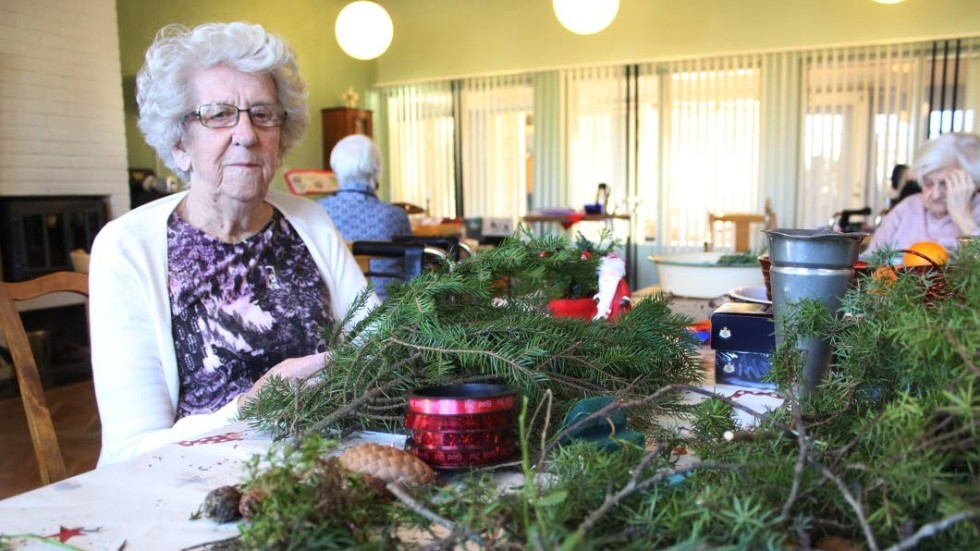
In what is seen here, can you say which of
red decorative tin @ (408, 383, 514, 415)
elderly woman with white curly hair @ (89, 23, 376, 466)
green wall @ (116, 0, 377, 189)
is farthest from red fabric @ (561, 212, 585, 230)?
red decorative tin @ (408, 383, 514, 415)

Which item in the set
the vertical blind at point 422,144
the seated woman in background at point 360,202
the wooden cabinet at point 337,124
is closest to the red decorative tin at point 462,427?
the seated woman in background at point 360,202

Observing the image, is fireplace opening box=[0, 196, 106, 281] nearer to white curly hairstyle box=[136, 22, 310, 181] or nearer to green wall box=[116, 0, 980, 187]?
green wall box=[116, 0, 980, 187]

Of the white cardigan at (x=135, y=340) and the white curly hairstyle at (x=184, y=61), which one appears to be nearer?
the white cardigan at (x=135, y=340)

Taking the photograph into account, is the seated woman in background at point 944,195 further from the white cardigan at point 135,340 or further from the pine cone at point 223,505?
the pine cone at point 223,505

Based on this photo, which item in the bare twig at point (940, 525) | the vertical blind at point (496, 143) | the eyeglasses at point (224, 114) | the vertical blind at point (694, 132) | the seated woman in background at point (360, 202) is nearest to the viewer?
the bare twig at point (940, 525)

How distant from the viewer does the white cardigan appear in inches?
46.6

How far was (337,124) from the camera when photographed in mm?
7148

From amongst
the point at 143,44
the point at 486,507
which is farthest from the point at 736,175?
the point at 486,507

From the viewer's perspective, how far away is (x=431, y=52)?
25.3ft

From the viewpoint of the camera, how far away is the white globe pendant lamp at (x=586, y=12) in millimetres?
4566

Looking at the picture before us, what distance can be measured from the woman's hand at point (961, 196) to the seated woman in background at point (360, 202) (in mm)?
2272

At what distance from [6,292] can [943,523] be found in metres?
1.36

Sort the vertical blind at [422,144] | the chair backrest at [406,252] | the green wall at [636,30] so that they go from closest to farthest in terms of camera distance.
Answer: the chair backrest at [406,252] < the green wall at [636,30] < the vertical blind at [422,144]

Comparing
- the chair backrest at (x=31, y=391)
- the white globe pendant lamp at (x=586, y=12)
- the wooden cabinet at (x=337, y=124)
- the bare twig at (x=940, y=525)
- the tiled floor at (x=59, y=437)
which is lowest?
the tiled floor at (x=59, y=437)
